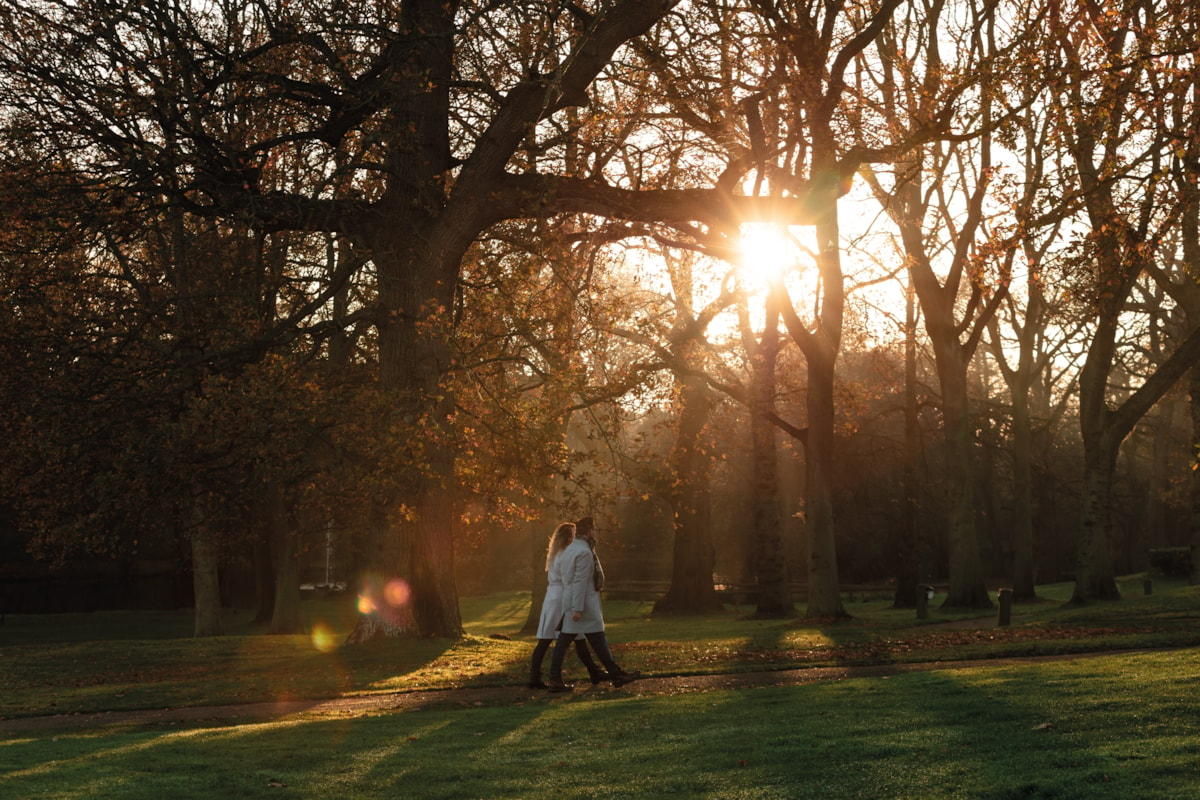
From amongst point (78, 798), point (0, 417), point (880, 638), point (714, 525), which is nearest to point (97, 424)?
point (0, 417)

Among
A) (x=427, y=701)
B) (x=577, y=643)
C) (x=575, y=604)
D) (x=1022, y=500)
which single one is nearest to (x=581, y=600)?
(x=575, y=604)

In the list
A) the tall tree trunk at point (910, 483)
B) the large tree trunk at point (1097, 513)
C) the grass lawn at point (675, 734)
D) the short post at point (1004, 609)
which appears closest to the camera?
the grass lawn at point (675, 734)

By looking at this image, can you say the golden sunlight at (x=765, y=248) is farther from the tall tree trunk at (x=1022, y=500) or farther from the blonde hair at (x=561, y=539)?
the tall tree trunk at (x=1022, y=500)

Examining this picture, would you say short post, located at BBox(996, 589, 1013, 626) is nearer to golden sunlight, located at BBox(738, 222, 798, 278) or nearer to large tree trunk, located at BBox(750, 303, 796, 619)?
golden sunlight, located at BBox(738, 222, 798, 278)

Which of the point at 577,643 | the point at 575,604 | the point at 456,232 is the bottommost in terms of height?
the point at 577,643

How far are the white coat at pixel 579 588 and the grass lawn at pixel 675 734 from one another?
30.3 inches

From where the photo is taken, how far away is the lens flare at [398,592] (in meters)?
19.2

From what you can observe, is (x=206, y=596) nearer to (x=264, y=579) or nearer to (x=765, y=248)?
(x=264, y=579)

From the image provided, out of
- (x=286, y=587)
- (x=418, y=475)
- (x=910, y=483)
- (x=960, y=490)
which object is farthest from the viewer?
(x=910, y=483)

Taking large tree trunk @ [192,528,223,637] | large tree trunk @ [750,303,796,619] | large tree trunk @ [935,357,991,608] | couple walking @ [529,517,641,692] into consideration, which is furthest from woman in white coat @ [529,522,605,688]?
large tree trunk @ [192,528,223,637]

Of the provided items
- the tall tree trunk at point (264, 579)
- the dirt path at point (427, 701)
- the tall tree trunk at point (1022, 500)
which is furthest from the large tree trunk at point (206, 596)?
the tall tree trunk at point (1022, 500)

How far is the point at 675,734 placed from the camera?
956 cm

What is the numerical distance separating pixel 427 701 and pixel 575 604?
205cm

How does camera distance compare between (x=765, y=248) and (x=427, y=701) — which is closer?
(x=427, y=701)
